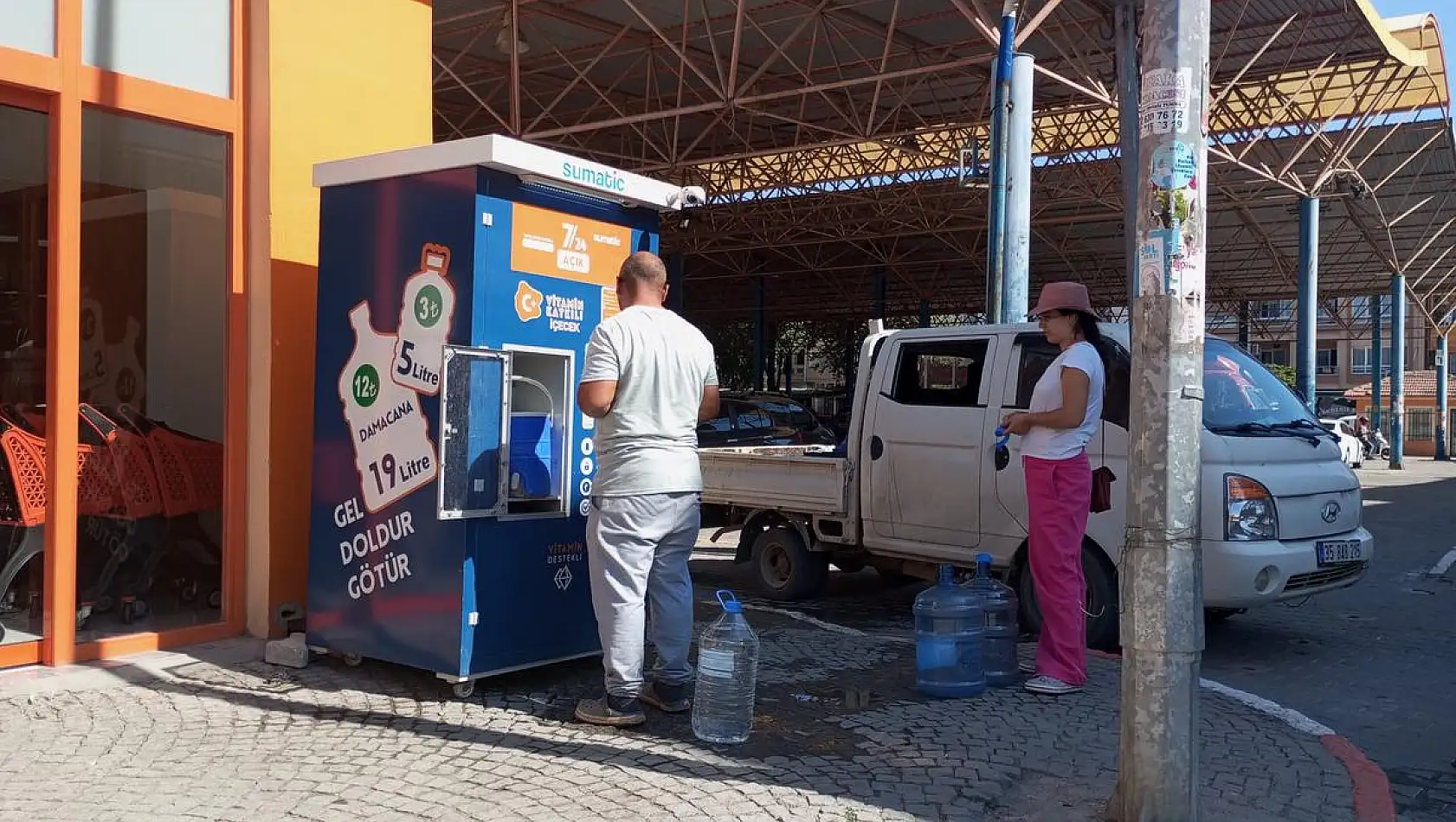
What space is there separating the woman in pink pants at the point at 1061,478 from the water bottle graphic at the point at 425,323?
2796mm

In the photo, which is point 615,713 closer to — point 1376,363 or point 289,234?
point 289,234

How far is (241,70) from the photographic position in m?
6.35

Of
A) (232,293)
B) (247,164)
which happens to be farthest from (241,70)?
(232,293)

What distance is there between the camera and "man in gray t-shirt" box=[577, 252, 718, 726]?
4.95 meters

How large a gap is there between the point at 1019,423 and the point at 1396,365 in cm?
3282

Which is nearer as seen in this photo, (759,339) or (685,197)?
(685,197)

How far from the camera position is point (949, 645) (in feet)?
18.9

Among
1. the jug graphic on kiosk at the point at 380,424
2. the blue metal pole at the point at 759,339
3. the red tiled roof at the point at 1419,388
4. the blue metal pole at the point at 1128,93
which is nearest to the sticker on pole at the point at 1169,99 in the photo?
the blue metal pole at the point at 1128,93

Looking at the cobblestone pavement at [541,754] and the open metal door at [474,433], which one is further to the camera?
the open metal door at [474,433]

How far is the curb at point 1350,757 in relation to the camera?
440cm

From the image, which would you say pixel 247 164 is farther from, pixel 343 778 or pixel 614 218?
pixel 343 778

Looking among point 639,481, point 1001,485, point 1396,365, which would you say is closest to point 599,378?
point 639,481

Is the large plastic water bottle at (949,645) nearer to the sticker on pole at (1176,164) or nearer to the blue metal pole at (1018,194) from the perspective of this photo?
the sticker on pole at (1176,164)

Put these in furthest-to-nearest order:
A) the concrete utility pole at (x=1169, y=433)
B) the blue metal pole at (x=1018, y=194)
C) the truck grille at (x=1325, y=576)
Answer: the blue metal pole at (x=1018, y=194) → the truck grille at (x=1325, y=576) → the concrete utility pole at (x=1169, y=433)
